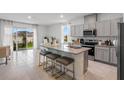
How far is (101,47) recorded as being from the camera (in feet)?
14.7

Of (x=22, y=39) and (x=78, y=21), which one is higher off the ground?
(x=78, y=21)

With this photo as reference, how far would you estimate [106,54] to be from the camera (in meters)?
4.29

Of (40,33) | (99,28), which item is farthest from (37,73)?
(40,33)

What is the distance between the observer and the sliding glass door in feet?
26.9

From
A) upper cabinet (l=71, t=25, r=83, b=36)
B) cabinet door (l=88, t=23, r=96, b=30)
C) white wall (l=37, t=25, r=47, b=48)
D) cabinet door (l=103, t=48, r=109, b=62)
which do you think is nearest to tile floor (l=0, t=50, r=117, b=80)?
cabinet door (l=103, t=48, r=109, b=62)

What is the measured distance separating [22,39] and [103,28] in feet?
24.2

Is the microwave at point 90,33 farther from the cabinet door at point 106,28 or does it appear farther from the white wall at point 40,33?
the white wall at point 40,33

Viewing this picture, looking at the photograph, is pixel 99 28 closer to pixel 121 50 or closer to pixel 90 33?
pixel 90 33

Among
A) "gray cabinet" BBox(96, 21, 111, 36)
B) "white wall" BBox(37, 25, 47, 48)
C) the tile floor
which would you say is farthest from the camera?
"white wall" BBox(37, 25, 47, 48)

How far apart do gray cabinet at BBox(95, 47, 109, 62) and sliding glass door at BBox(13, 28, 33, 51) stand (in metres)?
7.04

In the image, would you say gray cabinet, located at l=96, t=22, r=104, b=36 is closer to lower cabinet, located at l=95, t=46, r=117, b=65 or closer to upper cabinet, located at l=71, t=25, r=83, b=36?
lower cabinet, located at l=95, t=46, r=117, b=65
